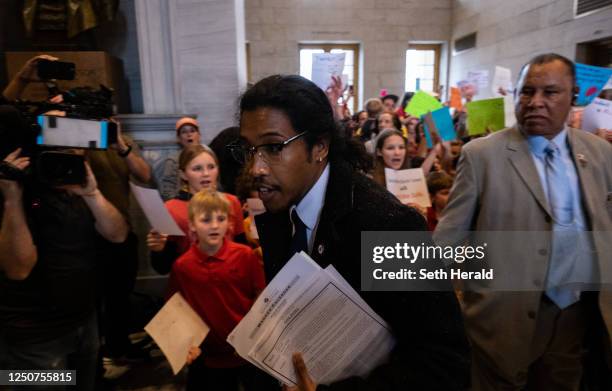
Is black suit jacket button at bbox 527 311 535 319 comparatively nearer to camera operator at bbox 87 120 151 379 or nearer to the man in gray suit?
the man in gray suit

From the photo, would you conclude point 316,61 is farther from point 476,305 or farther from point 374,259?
point 374,259

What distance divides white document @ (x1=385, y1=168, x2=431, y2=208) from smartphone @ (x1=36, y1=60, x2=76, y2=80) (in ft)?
6.47

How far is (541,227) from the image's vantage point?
5.47 feet

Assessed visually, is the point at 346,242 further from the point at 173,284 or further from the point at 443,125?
the point at 443,125

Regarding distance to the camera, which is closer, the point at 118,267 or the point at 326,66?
the point at 118,267

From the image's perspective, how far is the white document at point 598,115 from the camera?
2182 millimetres

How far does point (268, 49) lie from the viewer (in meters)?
11.2

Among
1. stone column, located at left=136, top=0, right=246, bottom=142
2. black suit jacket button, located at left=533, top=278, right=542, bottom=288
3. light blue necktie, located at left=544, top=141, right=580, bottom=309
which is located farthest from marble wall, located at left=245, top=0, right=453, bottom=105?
black suit jacket button, located at left=533, top=278, right=542, bottom=288

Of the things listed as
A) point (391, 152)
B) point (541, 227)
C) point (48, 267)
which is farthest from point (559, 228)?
point (48, 267)

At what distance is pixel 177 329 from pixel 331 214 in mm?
1266

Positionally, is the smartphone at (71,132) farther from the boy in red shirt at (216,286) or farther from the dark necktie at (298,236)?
the dark necktie at (298,236)

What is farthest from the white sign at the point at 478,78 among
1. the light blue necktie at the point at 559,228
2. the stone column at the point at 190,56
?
the light blue necktie at the point at 559,228

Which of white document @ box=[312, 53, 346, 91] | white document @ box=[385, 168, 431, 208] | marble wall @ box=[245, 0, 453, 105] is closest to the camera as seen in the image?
white document @ box=[385, 168, 431, 208]

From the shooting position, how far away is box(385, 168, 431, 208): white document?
2729 mm
